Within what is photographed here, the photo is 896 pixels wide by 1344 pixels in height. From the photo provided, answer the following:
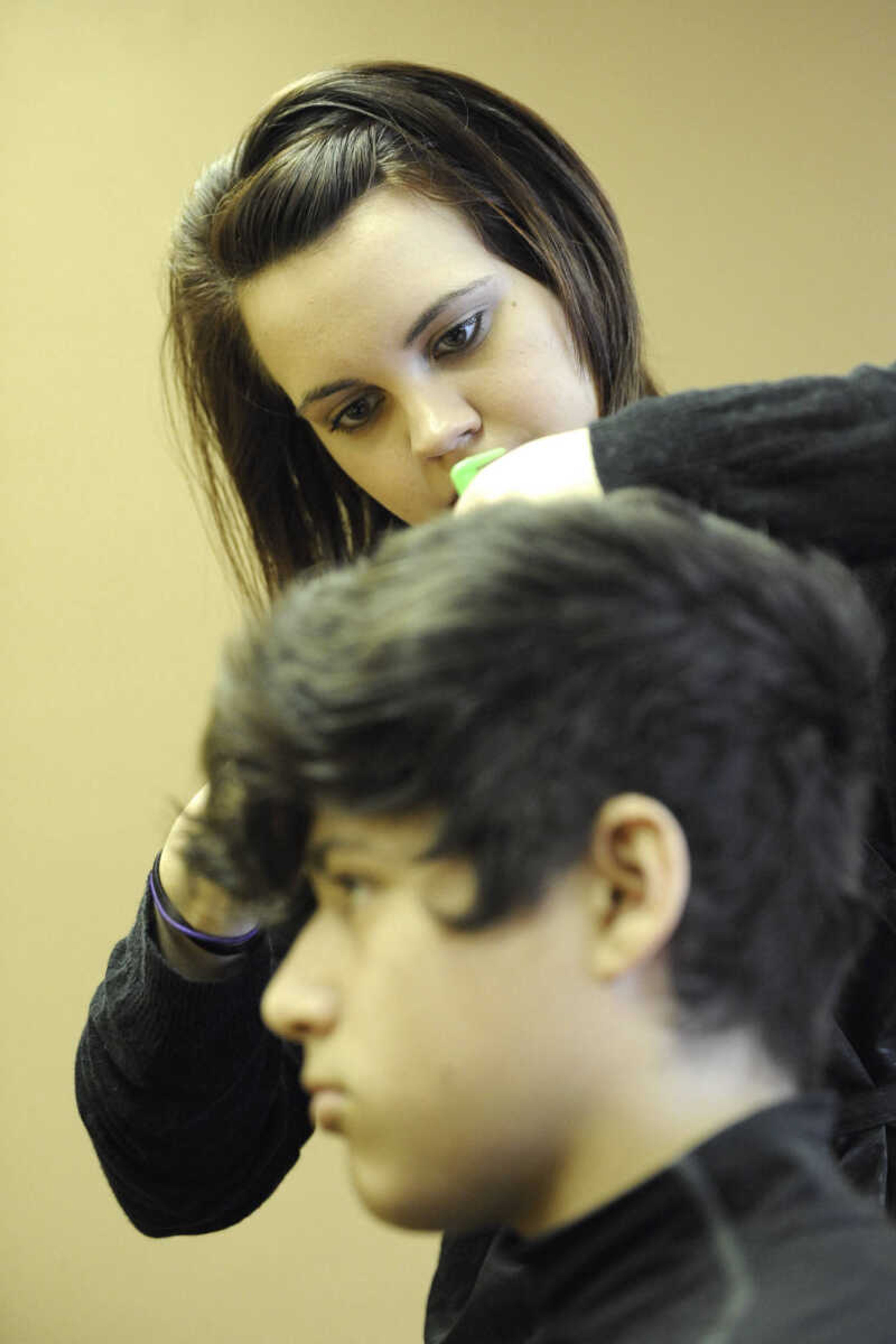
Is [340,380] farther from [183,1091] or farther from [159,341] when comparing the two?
[159,341]

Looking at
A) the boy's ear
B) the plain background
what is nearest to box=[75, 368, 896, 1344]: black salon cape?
the boy's ear

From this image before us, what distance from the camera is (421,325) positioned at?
1.00 m

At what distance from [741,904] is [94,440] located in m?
1.53

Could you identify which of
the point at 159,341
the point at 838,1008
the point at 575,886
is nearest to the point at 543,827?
the point at 575,886

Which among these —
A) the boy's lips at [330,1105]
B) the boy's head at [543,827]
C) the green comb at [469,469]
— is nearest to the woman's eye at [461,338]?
the green comb at [469,469]

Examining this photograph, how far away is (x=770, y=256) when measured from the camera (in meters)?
1.87

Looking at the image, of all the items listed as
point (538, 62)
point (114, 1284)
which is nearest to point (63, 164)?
point (538, 62)

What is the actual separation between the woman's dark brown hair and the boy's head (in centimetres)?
48

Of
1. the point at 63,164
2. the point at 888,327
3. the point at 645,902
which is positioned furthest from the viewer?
the point at 63,164

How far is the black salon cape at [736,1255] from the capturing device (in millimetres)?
528

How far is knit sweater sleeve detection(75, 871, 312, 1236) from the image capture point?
3.12 ft

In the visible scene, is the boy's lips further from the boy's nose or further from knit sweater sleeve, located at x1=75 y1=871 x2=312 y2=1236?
knit sweater sleeve, located at x1=75 y1=871 x2=312 y2=1236

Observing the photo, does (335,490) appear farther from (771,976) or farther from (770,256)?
(770,256)

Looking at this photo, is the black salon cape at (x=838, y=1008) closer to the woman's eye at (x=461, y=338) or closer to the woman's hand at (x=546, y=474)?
the woman's hand at (x=546, y=474)
